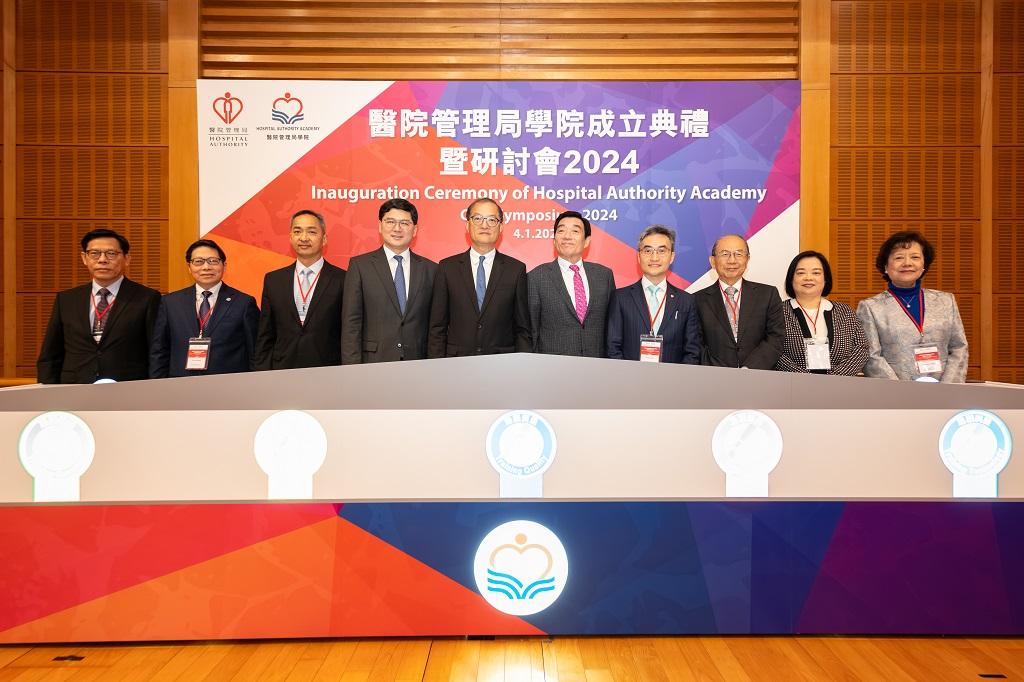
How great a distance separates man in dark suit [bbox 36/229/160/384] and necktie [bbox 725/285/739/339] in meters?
2.81

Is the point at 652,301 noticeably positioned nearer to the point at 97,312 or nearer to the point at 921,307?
the point at 921,307

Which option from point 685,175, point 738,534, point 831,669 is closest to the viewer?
point 831,669

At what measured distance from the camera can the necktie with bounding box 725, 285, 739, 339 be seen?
11.0 feet

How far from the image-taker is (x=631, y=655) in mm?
1757

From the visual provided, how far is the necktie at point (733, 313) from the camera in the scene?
337 cm

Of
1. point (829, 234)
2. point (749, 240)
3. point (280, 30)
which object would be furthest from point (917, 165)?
point (280, 30)

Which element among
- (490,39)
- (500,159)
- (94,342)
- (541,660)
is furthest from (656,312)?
(94,342)

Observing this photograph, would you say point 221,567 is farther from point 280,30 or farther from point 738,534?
point 280,30

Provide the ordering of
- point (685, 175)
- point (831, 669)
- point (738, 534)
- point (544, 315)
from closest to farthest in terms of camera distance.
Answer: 1. point (831, 669)
2. point (738, 534)
3. point (544, 315)
4. point (685, 175)

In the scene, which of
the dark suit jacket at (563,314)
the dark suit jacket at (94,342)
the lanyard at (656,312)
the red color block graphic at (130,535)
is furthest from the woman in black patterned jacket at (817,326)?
the dark suit jacket at (94,342)

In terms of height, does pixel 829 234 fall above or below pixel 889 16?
below

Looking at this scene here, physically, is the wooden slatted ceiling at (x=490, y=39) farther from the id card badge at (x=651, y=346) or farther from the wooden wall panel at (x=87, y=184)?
the id card badge at (x=651, y=346)

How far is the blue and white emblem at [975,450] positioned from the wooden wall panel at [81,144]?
4.47 metres

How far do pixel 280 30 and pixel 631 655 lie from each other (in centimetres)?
439
